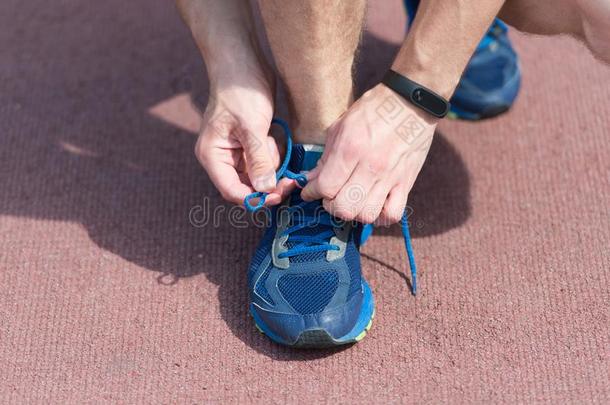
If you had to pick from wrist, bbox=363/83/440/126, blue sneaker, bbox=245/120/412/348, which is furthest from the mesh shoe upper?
wrist, bbox=363/83/440/126

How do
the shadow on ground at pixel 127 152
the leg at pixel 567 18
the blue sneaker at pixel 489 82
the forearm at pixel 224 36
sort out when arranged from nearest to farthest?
the leg at pixel 567 18, the forearm at pixel 224 36, the shadow on ground at pixel 127 152, the blue sneaker at pixel 489 82

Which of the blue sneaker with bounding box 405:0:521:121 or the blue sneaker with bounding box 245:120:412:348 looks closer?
the blue sneaker with bounding box 245:120:412:348

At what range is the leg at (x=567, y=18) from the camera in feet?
4.06

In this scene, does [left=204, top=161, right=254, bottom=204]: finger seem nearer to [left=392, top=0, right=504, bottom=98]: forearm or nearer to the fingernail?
the fingernail

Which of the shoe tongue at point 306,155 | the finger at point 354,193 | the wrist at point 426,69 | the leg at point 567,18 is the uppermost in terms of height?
the leg at point 567,18

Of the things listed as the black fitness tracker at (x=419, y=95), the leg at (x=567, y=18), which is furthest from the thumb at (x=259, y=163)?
the leg at (x=567, y=18)

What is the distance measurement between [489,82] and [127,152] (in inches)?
31.6

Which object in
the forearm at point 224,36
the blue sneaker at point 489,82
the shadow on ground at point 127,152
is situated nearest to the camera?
the forearm at point 224,36

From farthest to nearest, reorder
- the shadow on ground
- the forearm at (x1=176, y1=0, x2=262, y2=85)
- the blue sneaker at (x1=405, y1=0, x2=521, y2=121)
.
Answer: the blue sneaker at (x1=405, y1=0, x2=521, y2=121)
the shadow on ground
the forearm at (x1=176, y1=0, x2=262, y2=85)

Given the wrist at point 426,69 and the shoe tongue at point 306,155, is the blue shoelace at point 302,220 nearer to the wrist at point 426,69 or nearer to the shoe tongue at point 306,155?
the shoe tongue at point 306,155

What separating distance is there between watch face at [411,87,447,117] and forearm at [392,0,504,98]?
0.02 metres

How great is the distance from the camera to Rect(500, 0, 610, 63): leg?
1.24 m

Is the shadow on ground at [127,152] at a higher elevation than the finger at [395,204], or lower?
lower

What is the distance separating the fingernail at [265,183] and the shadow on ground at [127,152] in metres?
0.19
